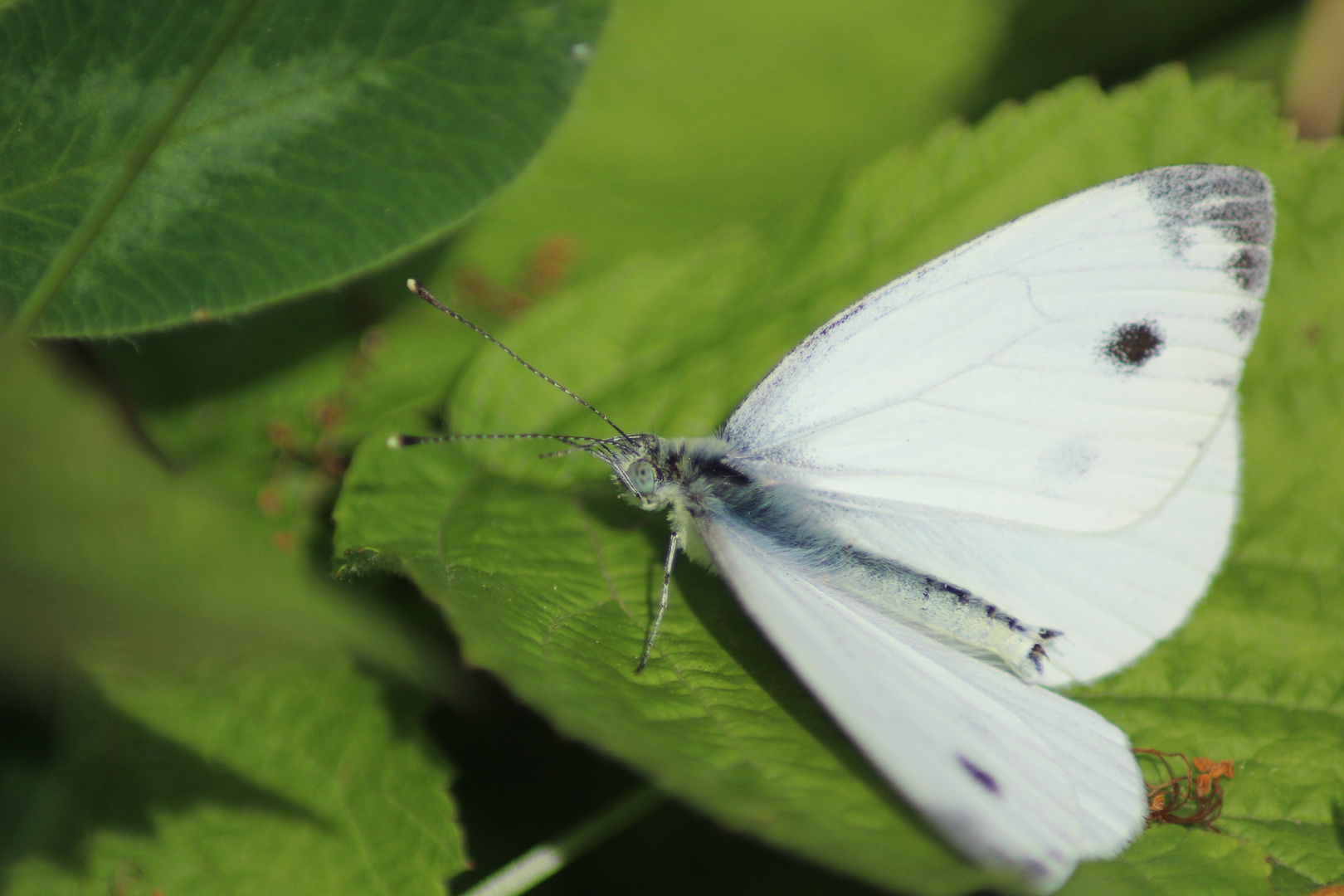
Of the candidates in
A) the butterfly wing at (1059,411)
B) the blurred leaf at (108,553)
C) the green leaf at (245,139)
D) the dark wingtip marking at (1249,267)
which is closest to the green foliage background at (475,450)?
the green leaf at (245,139)

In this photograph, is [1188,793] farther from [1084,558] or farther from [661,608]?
[661,608]

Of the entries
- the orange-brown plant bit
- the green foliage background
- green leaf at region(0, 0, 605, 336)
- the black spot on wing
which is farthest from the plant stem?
the black spot on wing

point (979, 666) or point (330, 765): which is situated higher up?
point (979, 666)

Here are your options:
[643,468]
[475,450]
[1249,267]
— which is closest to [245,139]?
[475,450]

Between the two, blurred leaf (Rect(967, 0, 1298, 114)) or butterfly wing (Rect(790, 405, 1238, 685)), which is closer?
butterfly wing (Rect(790, 405, 1238, 685))

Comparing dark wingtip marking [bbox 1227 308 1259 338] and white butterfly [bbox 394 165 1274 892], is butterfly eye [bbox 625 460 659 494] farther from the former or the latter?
dark wingtip marking [bbox 1227 308 1259 338]

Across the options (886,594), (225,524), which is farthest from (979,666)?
(225,524)

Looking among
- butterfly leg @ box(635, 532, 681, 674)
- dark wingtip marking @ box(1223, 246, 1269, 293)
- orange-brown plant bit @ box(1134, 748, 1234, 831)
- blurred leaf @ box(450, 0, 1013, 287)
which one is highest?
blurred leaf @ box(450, 0, 1013, 287)

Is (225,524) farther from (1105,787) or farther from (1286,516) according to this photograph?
(1286,516)

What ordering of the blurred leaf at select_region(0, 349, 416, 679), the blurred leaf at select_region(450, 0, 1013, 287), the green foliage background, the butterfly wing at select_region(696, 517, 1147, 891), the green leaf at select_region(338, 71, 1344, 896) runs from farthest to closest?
1. the blurred leaf at select_region(450, 0, 1013, 287)
2. the green foliage background
3. the green leaf at select_region(338, 71, 1344, 896)
4. the butterfly wing at select_region(696, 517, 1147, 891)
5. the blurred leaf at select_region(0, 349, 416, 679)
